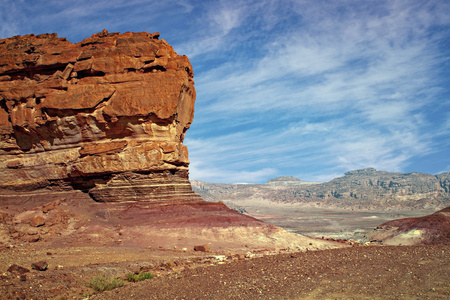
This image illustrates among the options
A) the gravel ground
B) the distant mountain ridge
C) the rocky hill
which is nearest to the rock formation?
the rocky hill

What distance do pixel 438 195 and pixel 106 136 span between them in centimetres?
12324

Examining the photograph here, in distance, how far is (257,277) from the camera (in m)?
12.1

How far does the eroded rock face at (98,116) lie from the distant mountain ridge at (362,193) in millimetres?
94196

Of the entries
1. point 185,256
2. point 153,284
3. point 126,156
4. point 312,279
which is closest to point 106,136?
point 126,156

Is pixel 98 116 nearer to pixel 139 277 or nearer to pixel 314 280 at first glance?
pixel 139 277

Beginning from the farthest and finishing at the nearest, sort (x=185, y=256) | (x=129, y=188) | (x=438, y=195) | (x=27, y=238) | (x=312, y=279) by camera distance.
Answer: (x=438, y=195) → (x=129, y=188) → (x=27, y=238) → (x=185, y=256) → (x=312, y=279)

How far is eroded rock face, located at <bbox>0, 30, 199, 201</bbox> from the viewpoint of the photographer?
82.3 ft

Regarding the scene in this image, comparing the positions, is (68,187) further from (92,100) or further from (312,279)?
(312,279)

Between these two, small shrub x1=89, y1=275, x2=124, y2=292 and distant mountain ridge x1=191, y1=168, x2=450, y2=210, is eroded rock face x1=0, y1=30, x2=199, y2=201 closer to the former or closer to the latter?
small shrub x1=89, y1=275, x2=124, y2=292

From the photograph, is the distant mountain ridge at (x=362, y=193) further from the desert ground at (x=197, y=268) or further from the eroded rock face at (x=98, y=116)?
the desert ground at (x=197, y=268)

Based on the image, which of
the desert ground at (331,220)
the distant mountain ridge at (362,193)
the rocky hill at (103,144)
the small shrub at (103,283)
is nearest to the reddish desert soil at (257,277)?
the small shrub at (103,283)

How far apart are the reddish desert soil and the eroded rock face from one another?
937cm

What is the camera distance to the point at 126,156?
2514 centimetres

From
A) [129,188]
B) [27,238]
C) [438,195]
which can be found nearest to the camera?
[27,238]
